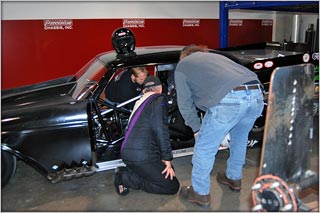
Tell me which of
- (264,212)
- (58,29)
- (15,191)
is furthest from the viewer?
(58,29)

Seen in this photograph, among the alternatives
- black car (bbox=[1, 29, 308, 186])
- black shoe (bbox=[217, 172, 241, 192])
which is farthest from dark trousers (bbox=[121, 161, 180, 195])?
black shoe (bbox=[217, 172, 241, 192])

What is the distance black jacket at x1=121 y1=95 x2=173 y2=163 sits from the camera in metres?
3.43

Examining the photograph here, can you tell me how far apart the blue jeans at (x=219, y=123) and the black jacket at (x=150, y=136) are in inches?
14.1

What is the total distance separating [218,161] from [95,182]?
153 centimetres

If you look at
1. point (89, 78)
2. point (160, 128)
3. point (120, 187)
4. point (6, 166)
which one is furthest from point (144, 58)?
point (6, 166)

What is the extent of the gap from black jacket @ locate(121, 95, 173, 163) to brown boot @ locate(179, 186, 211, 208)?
372 millimetres

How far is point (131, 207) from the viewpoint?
11.2 ft

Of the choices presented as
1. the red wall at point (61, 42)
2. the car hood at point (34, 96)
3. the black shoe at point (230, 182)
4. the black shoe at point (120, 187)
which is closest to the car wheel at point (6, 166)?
the car hood at point (34, 96)

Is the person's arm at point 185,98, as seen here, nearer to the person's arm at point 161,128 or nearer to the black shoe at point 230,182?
the person's arm at point 161,128

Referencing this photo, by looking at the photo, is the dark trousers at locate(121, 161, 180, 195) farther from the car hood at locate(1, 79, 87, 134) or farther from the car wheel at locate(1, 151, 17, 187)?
the car wheel at locate(1, 151, 17, 187)

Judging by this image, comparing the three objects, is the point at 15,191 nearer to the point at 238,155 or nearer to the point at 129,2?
the point at 238,155

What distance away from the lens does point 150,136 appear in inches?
137

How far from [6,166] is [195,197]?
6.00 feet

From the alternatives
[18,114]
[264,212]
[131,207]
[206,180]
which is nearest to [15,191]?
[18,114]
